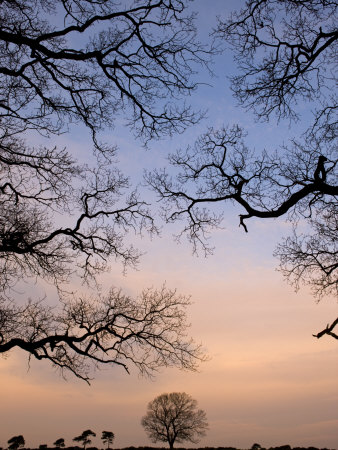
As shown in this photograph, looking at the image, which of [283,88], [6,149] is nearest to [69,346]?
[6,149]

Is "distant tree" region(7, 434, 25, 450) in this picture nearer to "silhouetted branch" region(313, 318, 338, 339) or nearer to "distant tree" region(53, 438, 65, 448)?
"distant tree" region(53, 438, 65, 448)

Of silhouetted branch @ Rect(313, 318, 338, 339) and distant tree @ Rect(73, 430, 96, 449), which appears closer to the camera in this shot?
silhouetted branch @ Rect(313, 318, 338, 339)

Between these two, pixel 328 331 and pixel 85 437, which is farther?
pixel 85 437

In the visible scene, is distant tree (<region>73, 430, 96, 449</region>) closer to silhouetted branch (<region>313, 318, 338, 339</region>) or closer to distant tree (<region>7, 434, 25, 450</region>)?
distant tree (<region>7, 434, 25, 450</region>)

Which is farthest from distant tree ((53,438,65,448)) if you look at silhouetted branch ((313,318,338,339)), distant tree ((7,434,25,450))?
silhouetted branch ((313,318,338,339))

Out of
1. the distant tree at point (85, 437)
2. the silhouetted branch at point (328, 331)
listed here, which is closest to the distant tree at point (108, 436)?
the distant tree at point (85, 437)

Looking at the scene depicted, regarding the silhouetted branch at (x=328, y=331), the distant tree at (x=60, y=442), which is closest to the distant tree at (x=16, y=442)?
the distant tree at (x=60, y=442)

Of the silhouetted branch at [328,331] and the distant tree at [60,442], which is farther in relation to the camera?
the distant tree at [60,442]

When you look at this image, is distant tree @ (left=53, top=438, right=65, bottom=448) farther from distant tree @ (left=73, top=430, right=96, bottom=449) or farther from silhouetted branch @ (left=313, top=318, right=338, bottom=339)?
silhouetted branch @ (left=313, top=318, right=338, bottom=339)

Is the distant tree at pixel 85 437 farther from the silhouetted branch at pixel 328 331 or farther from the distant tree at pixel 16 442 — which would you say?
the silhouetted branch at pixel 328 331

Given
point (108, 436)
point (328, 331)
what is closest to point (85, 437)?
point (108, 436)

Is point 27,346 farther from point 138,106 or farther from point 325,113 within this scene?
point 325,113

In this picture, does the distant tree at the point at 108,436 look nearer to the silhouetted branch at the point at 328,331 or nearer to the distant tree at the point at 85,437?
the distant tree at the point at 85,437

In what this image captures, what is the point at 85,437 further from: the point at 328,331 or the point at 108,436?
the point at 328,331
